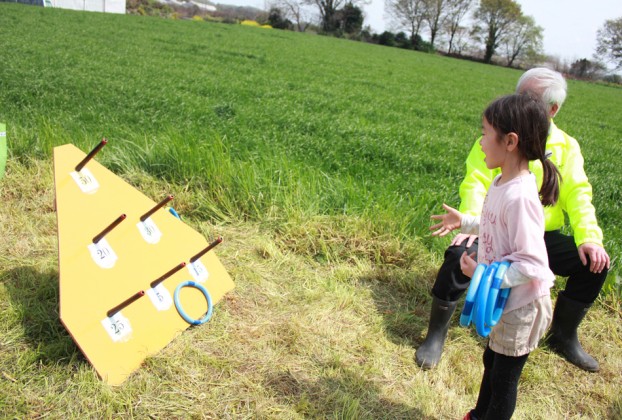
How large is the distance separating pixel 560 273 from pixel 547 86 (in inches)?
40.3

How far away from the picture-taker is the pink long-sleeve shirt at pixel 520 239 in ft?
5.40

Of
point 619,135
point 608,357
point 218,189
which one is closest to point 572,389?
point 608,357

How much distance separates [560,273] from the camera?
2750mm

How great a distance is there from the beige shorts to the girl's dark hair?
535 millimetres

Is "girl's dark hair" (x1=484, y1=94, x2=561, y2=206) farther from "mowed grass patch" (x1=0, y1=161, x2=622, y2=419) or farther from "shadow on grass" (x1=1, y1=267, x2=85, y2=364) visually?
"shadow on grass" (x1=1, y1=267, x2=85, y2=364)

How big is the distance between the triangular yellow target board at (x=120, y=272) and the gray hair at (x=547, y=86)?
1955mm

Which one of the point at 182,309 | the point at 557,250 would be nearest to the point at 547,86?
the point at 557,250

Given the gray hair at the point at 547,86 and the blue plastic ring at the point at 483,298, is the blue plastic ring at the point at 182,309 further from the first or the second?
the gray hair at the point at 547,86

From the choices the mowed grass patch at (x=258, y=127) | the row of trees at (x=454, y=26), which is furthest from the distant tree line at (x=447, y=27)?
the mowed grass patch at (x=258, y=127)

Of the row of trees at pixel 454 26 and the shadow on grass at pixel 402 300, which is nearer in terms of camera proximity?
the shadow on grass at pixel 402 300

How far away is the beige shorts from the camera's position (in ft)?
5.77

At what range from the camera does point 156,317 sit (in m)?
2.46

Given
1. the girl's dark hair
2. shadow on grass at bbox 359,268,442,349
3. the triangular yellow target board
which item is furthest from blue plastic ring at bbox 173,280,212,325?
the girl's dark hair

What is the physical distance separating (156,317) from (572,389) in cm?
216
